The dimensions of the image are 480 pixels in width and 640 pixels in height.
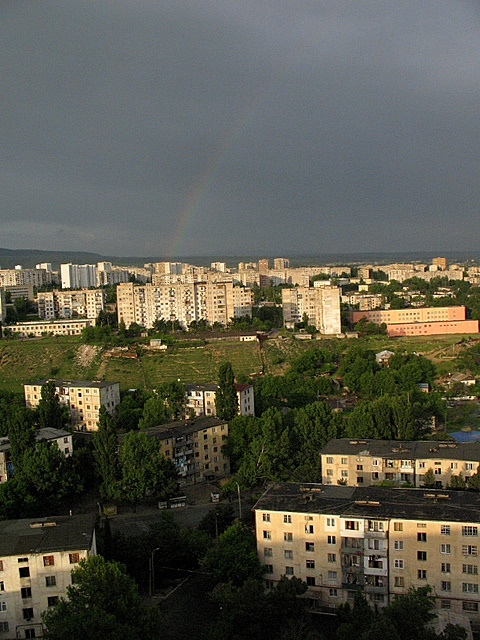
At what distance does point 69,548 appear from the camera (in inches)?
255

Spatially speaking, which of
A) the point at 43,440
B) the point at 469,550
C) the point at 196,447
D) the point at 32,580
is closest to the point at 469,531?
the point at 469,550

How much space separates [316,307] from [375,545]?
23.3 metres

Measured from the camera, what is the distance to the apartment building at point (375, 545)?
659cm

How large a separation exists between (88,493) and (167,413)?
4.32 meters

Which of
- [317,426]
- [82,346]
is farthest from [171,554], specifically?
[82,346]

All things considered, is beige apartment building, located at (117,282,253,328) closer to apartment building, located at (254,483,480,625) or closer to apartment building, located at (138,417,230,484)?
apartment building, located at (138,417,230,484)

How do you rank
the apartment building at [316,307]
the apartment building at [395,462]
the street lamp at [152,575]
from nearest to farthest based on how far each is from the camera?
the street lamp at [152,575], the apartment building at [395,462], the apartment building at [316,307]

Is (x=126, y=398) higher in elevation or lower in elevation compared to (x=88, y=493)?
higher

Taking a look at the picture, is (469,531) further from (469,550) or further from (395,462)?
(395,462)

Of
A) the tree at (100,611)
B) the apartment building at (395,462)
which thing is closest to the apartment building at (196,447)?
the apartment building at (395,462)

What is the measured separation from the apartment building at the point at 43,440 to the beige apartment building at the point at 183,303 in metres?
17.6

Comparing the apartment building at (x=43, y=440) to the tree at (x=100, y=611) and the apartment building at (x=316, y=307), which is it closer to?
the tree at (x=100, y=611)

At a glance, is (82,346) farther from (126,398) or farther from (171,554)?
(171,554)

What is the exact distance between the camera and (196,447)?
12305 mm
